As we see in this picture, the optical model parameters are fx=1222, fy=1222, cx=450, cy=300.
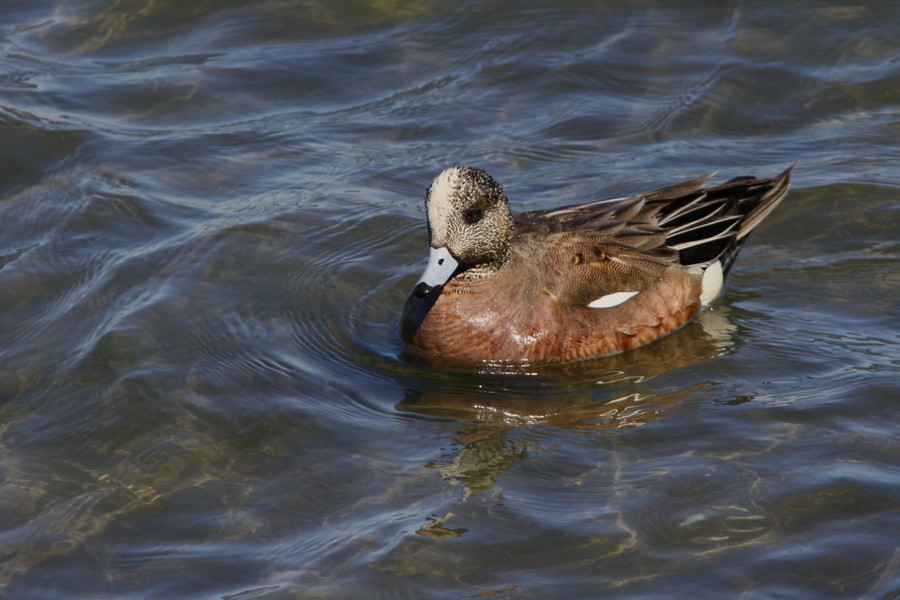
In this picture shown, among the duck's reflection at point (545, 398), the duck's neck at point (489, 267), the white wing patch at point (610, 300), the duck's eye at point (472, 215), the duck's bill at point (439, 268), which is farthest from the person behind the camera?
the white wing patch at point (610, 300)

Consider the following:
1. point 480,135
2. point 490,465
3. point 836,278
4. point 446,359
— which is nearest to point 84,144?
point 480,135

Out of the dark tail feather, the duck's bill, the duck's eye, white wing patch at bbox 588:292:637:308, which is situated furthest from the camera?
the dark tail feather

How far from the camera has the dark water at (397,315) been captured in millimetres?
5492

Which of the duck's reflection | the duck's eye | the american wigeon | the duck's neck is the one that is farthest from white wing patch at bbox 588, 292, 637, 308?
the duck's eye

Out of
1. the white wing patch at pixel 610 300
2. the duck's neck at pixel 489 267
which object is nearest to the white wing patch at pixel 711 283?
the white wing patch at pixel 610 300

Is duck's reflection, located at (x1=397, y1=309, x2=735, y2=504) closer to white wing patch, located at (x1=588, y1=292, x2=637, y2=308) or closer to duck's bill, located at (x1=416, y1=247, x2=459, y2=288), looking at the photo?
white wing patch, located at (x1=588, y1=292, x2=637, y2=308)

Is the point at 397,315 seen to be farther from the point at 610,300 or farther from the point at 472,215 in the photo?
the point at 610,300

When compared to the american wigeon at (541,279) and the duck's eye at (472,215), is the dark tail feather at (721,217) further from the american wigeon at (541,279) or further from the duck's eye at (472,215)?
the duck's eye at (472,215)

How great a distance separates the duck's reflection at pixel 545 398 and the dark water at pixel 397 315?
2 cm

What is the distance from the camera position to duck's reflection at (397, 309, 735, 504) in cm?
625

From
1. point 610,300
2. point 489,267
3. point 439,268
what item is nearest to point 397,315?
point 489,267

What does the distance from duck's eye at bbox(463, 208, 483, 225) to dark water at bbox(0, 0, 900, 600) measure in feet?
3.04

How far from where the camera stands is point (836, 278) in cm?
789

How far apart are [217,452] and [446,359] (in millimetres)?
1605
